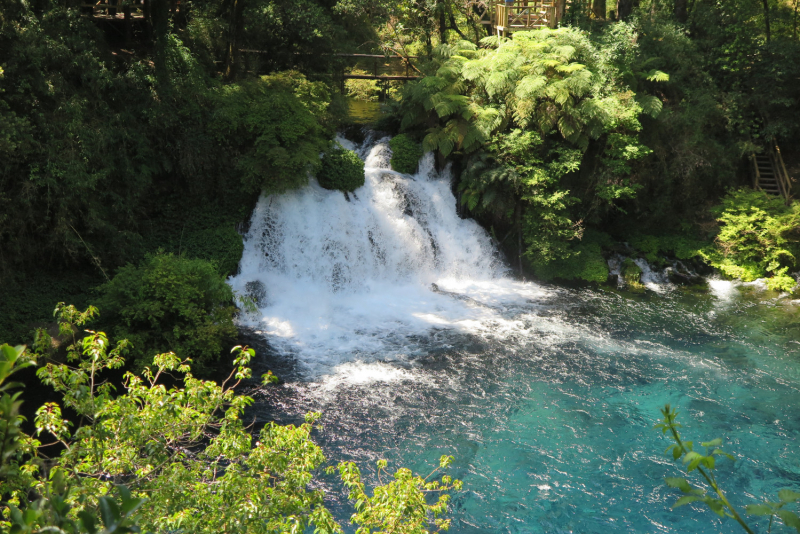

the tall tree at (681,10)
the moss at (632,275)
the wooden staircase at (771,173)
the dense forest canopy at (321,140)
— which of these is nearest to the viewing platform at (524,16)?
the dense forest canopy at (321,140)

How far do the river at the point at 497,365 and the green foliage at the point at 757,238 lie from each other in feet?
3.12

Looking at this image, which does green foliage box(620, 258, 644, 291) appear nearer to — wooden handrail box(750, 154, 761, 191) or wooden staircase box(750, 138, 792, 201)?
wooden staircase box(750, 138, 792, 201)

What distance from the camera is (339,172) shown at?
1744cm

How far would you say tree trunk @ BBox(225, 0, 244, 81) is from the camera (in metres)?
17.8

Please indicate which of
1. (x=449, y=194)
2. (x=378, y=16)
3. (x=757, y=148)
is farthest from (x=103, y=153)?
(x=757, y=148)

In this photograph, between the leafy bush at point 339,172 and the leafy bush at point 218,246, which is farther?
the leafy bush at point 339,172

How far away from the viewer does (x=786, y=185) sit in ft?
65.6

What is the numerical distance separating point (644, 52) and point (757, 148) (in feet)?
16.0

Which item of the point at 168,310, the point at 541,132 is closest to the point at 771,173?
the point at 541,132

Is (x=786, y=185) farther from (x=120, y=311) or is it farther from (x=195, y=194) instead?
(x=120, y=311)

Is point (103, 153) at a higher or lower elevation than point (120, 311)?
higher

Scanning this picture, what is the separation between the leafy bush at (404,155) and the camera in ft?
62.1

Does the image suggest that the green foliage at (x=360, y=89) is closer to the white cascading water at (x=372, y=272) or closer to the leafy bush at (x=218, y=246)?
the white cascading water at (x=372, y=272)

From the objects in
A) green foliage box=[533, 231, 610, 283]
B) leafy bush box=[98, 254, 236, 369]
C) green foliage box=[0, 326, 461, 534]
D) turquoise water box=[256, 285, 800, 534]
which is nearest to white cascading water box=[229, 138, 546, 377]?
green foliage box=[533, 231, 610, 283]
